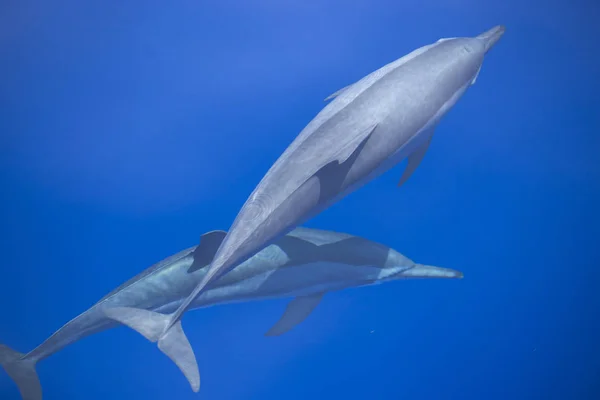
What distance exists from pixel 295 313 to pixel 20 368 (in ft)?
6.17

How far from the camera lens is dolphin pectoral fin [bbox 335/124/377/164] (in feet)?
7.20

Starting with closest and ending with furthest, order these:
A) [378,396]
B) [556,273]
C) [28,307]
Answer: [28,307], [378,396], [556,273]

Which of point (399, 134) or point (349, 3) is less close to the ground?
point (349, 3)

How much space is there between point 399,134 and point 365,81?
13.4 inches

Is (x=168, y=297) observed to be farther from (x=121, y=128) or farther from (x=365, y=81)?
(x=365, y=81)

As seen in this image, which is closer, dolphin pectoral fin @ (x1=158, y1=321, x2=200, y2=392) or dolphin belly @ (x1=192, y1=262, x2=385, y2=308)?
dolphin pectoral fin @ (x1=158, y1=321, x2=200, y2=392)

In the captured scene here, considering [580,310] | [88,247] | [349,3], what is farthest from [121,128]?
[580,310]

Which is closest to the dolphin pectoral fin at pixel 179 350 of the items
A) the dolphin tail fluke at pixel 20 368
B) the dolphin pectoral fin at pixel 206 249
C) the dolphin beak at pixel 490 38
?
the dolphin pectoral fin at pixel 206 249

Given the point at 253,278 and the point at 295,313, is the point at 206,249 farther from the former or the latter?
the point at 295,313

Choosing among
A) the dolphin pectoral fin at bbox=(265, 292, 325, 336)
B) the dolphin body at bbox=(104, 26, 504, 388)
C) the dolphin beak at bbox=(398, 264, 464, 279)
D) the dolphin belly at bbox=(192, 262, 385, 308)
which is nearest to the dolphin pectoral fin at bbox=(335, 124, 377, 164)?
the dolphin body at bbox=(104, 26, 504, 388)

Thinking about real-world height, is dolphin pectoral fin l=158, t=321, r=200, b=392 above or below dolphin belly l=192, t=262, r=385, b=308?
below

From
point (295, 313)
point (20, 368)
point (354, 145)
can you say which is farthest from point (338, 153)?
point (20, 368)

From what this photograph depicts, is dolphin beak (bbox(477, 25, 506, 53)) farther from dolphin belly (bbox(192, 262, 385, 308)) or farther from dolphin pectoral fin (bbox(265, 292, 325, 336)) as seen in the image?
dolphin pectoral fin (bbox(265, 292, 325, 336))

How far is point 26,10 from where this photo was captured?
343 centimetres
